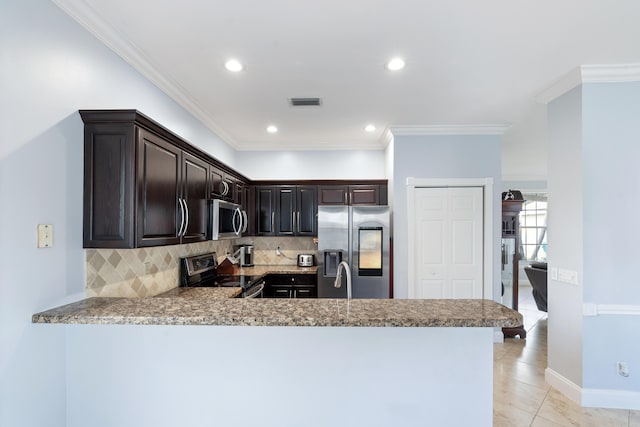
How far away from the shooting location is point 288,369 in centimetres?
159

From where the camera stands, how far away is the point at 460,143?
4117 millimetres

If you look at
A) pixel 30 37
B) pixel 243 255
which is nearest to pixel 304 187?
pixel 243 255

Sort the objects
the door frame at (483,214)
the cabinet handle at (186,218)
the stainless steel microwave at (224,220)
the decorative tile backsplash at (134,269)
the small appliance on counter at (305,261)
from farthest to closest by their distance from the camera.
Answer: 1. the small appliance on counter at (305,261)
2. the door frame at (483,214)
3. the stainless steel microwave at (224,220)
4. the cabinet handle at (186,218)
5. the decorative tile backsplash at (134,269)

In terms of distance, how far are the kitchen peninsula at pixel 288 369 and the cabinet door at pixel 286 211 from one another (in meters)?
3.12

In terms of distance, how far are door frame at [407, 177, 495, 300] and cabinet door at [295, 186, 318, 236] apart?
4.53 ft

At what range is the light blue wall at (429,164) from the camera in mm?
4090

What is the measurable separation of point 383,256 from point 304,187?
5.10 ft

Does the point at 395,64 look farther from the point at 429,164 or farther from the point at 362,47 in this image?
the point at 429,164

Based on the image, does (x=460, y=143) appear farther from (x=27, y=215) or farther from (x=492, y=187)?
(x=27, y=215)

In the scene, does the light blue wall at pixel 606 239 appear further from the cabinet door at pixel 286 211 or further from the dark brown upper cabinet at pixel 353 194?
the cabinet door at pixel 286 211

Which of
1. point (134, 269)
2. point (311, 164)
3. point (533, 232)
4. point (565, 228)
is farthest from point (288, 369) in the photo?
point (533, 232)

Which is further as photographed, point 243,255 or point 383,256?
point 243,255

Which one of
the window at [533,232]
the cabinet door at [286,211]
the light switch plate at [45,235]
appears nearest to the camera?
the light switch plate at [45,235]

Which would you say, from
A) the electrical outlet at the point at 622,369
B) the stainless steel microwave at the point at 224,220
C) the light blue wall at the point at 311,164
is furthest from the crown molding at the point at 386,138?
the electrical outlet at the point at 622,369
